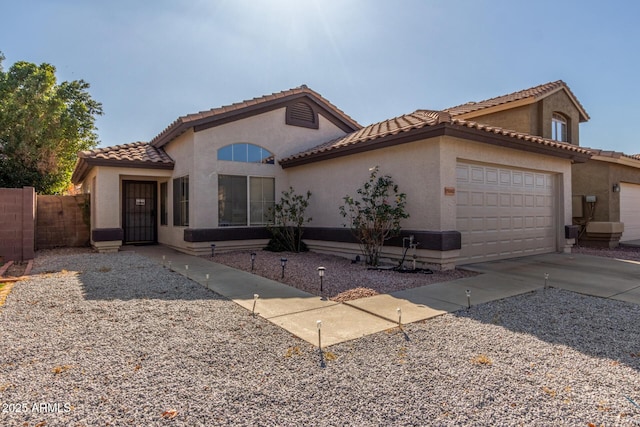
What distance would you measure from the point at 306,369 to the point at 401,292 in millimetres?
3431

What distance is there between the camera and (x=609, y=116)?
16719mm

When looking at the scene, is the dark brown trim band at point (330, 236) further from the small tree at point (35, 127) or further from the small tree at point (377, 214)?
the small tree at point (35, 127)

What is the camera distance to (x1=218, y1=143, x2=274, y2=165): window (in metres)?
11.8

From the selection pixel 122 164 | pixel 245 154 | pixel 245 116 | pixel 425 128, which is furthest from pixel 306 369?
pixel 122 164

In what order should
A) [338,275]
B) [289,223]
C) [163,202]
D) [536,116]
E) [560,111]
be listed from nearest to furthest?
[338,275], [289,223], [163,202], [536,116], [560,111]

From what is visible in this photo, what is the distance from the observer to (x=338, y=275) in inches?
316

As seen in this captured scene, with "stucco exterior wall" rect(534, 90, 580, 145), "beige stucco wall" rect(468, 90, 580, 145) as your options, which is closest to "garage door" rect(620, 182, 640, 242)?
"stucco exterior wall" rect(534, 90, 580, 145)

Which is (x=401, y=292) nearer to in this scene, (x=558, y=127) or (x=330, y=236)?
(x=330, y=236)

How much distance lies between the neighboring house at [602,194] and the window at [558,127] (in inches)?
65.7

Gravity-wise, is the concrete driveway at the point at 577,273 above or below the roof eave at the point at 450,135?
below

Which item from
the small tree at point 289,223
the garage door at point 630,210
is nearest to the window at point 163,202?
the small tree at point 289,223

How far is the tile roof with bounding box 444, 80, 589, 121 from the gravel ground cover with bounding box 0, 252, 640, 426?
38.7ft

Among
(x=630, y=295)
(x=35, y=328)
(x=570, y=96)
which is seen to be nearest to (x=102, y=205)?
(x=35, y=328)

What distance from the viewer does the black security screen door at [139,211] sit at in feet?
46.9
